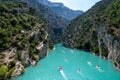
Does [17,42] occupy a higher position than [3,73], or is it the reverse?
[17,42]

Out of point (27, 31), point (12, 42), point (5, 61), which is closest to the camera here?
point (5, 61)

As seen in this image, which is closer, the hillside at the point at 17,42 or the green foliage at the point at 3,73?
the green foliage at the point at 3,73

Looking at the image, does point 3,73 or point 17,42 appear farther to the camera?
point 17,42

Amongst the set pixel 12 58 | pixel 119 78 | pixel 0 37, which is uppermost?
pixel 0 37

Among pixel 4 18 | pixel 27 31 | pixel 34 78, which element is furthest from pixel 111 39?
pixel 34 78

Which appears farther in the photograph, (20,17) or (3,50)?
(20,17)

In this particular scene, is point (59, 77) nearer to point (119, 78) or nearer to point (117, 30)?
point (119, 78)

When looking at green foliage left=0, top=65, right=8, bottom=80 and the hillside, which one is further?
the hillside

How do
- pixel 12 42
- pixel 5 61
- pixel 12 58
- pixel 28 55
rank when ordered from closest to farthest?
pixel 5 61 → pixel 12 58 → pixel 12 42 → pixel 28 55
